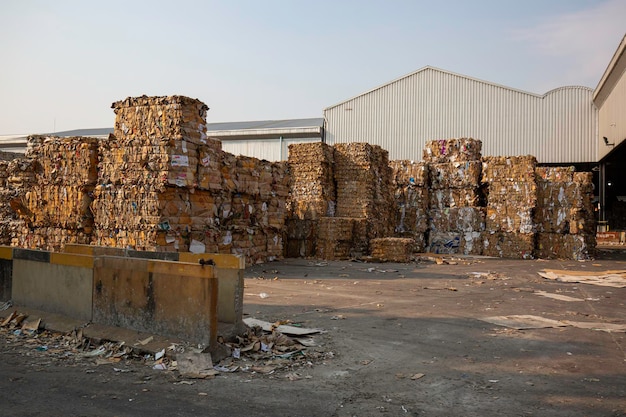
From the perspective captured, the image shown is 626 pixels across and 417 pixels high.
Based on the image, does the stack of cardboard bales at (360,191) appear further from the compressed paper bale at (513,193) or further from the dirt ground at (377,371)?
the dirt ground at (377,371)

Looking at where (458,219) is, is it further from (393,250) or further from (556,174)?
(393,250)

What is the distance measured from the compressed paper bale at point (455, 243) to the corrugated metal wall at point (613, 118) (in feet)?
27.5

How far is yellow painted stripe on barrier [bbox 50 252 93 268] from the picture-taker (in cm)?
602

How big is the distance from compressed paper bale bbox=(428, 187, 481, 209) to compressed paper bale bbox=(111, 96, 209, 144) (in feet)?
35.6

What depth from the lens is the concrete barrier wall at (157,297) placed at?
4.96m

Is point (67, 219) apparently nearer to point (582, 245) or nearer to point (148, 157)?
point (148, 157)

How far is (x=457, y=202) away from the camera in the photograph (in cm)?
1908

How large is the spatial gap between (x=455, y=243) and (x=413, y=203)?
2.13 meters

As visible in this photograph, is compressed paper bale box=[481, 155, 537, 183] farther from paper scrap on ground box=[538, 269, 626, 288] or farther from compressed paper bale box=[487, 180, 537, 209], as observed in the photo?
paper scrap on ground box=[538, 269, 626, 288]

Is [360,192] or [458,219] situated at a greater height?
[360,192]

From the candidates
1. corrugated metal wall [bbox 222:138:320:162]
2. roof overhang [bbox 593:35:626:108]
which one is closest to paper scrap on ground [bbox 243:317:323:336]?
Answer: roof overhang [bbox 593:35:626:108]

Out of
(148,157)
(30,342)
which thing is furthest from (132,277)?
(148,157)

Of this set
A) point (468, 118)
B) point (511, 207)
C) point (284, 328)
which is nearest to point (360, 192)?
point (511, 207)

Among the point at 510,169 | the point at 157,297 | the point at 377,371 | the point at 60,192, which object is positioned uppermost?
the point at 510,169
